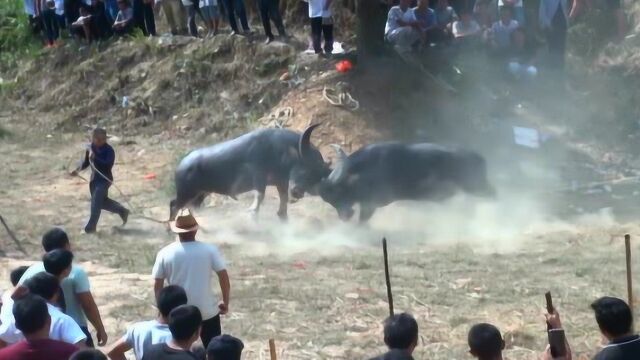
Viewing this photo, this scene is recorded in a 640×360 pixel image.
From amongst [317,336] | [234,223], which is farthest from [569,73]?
[317,336]

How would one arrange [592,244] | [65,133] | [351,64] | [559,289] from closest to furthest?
[559,289], [592,244], [351,64], [65,133]

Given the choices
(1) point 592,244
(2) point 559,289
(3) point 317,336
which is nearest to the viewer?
(3) point 317,336

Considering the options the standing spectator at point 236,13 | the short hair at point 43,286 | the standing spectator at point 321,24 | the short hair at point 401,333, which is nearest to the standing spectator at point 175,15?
the standing spectator at point 236,13

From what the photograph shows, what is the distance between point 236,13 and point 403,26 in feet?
17.3

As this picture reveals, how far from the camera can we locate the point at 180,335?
679 cm

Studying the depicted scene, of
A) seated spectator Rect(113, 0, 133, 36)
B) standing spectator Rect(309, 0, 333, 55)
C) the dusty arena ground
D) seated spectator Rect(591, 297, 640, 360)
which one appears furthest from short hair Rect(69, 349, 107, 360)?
seated spectator Rect(113, 0, 133, 36)

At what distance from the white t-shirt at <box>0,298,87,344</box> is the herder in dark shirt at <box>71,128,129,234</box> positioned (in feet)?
28.0

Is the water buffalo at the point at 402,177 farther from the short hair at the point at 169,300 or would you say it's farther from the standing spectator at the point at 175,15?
the short hair at the point at 169,300

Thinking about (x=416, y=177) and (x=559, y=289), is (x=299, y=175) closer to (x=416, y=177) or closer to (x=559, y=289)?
(x=416, y=177)

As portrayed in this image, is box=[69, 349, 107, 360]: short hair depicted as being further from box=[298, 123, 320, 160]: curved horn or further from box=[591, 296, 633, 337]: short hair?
box=[298, 123, 320, 160]: curved horn

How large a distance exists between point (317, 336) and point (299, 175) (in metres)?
6.98

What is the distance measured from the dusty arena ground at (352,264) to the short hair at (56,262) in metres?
2.77

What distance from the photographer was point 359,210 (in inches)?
706

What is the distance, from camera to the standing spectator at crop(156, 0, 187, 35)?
85.7 ft
